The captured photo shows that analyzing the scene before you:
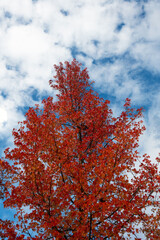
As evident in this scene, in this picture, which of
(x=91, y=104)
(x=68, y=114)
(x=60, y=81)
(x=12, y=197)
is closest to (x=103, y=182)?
(x=12, y=197)

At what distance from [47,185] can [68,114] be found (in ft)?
24.7

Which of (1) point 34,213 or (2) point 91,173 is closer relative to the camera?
(1) point 34,213

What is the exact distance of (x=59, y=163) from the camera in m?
10.2

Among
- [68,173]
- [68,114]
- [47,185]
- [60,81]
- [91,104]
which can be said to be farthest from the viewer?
[60,81]

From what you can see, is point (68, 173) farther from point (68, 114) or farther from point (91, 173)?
point (68, 114)

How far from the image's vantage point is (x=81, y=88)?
746 inches

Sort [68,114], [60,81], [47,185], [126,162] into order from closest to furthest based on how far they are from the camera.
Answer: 1. [47,185]
2. [126,162]
3. [68,114]
4. [60,81]

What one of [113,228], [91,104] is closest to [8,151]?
[91,104]

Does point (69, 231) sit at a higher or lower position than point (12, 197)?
lower

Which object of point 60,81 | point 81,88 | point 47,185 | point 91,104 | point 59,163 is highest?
point 60,81

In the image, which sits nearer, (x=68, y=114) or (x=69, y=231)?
(x=69, y=231)

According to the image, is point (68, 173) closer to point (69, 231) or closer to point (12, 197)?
point (69, 231)

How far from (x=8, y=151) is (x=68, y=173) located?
4263mm

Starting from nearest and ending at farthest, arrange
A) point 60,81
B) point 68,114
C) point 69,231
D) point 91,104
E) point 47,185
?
point 47,185
point 69,231
point 91,104
point 68,114
point 60,81
